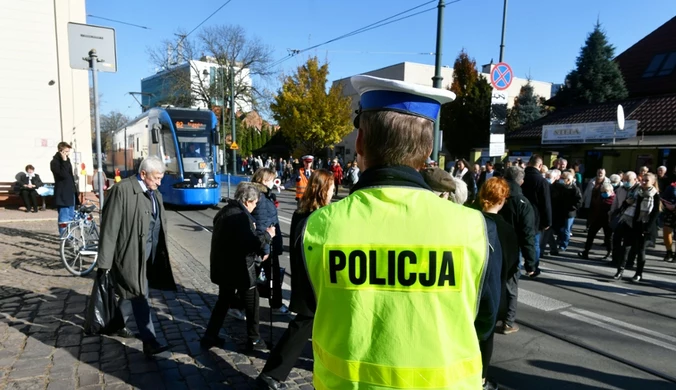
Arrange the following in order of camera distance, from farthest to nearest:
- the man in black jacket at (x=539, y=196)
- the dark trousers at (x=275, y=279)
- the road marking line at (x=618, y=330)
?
the man in black jacket at (x=539, y=196)
the road marking line at (x=618, y=330)
the dark trousers at (x=275, y=279)

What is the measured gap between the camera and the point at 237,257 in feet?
12.3

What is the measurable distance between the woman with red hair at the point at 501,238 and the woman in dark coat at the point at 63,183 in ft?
24.3

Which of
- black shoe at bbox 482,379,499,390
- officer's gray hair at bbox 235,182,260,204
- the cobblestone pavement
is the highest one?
officer's gray hair at bbox 235,182,260,204

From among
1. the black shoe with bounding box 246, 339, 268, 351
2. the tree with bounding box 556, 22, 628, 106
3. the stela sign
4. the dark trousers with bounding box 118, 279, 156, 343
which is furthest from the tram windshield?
the tree with bounding box 556, 22, 628, 106

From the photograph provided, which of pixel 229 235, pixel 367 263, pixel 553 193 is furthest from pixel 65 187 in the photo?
pixel 553 193

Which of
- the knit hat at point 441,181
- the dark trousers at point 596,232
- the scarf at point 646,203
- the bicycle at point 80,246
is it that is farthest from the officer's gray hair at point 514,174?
the bicycle at point 80,246

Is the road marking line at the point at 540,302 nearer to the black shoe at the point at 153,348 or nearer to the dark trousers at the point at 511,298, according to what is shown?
the dark trousers at the point at 511,298

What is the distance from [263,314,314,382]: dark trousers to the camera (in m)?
3.24

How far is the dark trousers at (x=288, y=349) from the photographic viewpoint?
10.6 feet

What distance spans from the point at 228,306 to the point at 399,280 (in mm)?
3071

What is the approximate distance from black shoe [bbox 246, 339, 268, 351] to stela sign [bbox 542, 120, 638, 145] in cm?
1790

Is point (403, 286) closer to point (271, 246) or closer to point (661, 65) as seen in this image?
point (271, 246)

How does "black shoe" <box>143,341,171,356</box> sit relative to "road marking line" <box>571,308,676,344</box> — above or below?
above

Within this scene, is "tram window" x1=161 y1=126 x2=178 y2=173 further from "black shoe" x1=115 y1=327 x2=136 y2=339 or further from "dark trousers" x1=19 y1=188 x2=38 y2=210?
"black shoe" x1=115 y1=327 x2=136 y2=339
